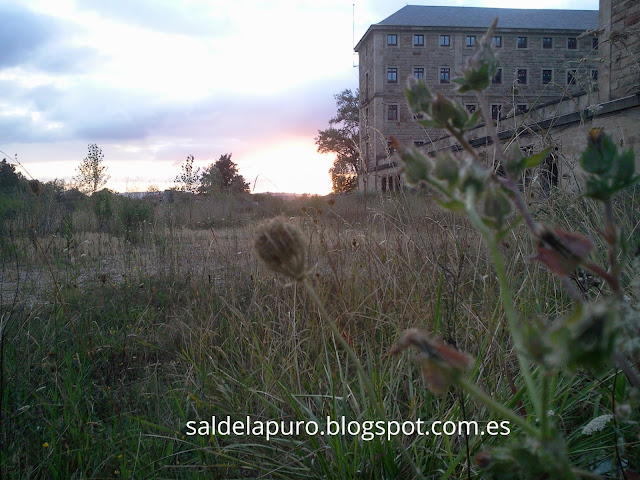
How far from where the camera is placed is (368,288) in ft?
8.96

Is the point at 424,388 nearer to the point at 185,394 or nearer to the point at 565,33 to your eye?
the point at 185,394

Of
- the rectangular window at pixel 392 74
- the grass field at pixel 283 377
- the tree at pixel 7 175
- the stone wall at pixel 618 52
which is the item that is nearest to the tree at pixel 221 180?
the grass field at pixel 283 377

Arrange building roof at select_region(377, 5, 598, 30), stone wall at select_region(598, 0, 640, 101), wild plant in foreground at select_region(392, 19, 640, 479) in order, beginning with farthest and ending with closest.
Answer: building roof at select_region(377, 5, 598, 30) → stone wall at select_region(598, 0, 640, 101) → wild plant in foreground at select_region(392, 19, 640, 479)

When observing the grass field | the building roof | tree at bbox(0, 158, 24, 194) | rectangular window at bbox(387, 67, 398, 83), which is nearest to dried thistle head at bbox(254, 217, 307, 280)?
the grass field

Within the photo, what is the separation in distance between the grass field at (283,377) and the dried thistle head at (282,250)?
160mm

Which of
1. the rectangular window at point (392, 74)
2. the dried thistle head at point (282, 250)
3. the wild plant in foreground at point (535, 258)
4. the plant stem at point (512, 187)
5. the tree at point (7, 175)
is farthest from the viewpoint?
the rectangular window at point (392, 74)

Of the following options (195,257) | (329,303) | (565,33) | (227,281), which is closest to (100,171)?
(195,257)

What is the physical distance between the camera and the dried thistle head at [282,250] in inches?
23.9

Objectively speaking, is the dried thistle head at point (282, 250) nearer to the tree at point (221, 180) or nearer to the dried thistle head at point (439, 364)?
the dried thistle head at point (439, 364)

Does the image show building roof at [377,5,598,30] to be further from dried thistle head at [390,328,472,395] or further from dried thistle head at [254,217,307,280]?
dried thistle head at [390,328,472,395]

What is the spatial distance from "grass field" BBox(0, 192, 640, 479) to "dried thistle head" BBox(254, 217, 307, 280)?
0.53ft

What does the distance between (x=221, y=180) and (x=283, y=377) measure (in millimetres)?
15270

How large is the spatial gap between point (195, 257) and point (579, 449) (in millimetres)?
4284

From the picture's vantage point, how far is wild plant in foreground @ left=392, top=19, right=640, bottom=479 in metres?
0.32
